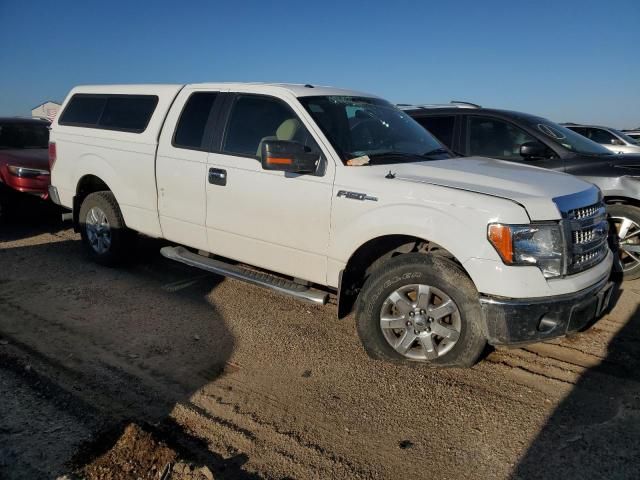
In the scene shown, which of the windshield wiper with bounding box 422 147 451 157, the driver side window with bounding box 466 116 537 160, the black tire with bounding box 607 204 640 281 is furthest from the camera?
the driver side window with bounding box 466 116 537 160

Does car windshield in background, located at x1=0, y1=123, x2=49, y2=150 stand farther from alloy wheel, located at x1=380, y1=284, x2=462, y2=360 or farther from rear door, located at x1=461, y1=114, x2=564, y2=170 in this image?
alloy wheel, located at x1=380, y1=284, x2=462, y2=360

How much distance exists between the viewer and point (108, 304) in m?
4.88

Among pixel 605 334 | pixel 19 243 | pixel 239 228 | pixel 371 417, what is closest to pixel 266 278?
pixel 239 228

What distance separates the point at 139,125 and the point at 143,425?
3441mm

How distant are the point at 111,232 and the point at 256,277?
2.25m

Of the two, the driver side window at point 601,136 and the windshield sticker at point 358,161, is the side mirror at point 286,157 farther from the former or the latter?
the driver side window at point 601,136

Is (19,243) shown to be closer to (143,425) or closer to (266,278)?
(266,278)

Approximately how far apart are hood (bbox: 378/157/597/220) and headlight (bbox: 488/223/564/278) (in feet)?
0.31

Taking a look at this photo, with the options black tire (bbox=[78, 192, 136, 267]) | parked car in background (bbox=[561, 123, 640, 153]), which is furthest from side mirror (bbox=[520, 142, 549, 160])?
parked car in background (bbox=[561, 123, 640, 153])

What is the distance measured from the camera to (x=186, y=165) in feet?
15.6

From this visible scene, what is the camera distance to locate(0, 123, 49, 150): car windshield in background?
321 inches

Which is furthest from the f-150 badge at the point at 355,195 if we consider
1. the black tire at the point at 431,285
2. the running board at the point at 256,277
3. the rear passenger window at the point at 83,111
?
the rear passenger window at the point at 83,111

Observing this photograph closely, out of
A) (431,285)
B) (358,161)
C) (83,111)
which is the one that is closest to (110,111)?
(83,111)

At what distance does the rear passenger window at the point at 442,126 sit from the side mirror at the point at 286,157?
10.2ft
